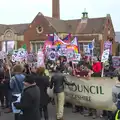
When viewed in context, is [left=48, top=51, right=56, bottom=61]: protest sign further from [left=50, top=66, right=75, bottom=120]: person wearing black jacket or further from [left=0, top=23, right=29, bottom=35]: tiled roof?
[left=0, top=23, right=29, bottom=35]: tiled roof

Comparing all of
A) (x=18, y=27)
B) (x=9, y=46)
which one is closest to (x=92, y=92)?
(x=9, y=46)

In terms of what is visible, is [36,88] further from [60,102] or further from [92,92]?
[92,92]

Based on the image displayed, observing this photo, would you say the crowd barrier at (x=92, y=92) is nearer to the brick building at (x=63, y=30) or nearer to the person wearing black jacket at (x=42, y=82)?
the person wearing black jacket at (x=42, y=82)

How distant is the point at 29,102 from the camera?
233 inches

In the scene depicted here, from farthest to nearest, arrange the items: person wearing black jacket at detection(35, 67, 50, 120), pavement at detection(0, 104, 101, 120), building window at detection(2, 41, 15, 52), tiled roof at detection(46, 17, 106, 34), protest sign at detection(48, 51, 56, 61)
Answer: tiled roof at detection(46, 17, 106, 34), protest sign at detection(48, 51, 56, 61), building window at detection(2, 41, 15, 52), pavement at detection(0, 104, 101, 120), person wearing black jacket at detection(35, 67, 50, 120)

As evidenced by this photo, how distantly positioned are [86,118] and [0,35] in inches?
2011

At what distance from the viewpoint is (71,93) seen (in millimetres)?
10383

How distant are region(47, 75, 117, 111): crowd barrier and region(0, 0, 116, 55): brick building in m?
41.2

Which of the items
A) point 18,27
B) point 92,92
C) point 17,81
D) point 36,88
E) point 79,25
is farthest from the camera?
point 18,27

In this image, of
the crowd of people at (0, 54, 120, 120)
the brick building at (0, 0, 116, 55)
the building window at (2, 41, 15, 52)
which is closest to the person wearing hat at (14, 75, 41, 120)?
the crowd of people at (0, 54, 120, 120)

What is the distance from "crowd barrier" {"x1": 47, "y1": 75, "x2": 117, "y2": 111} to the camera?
9359 millimetres

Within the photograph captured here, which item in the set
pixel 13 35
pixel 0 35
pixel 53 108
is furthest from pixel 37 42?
pixel 53 108

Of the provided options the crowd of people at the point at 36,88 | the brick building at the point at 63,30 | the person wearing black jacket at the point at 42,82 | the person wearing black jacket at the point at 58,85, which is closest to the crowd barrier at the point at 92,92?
the crowd of people at the point at 36,88

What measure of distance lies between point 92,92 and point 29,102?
413 centimetres
